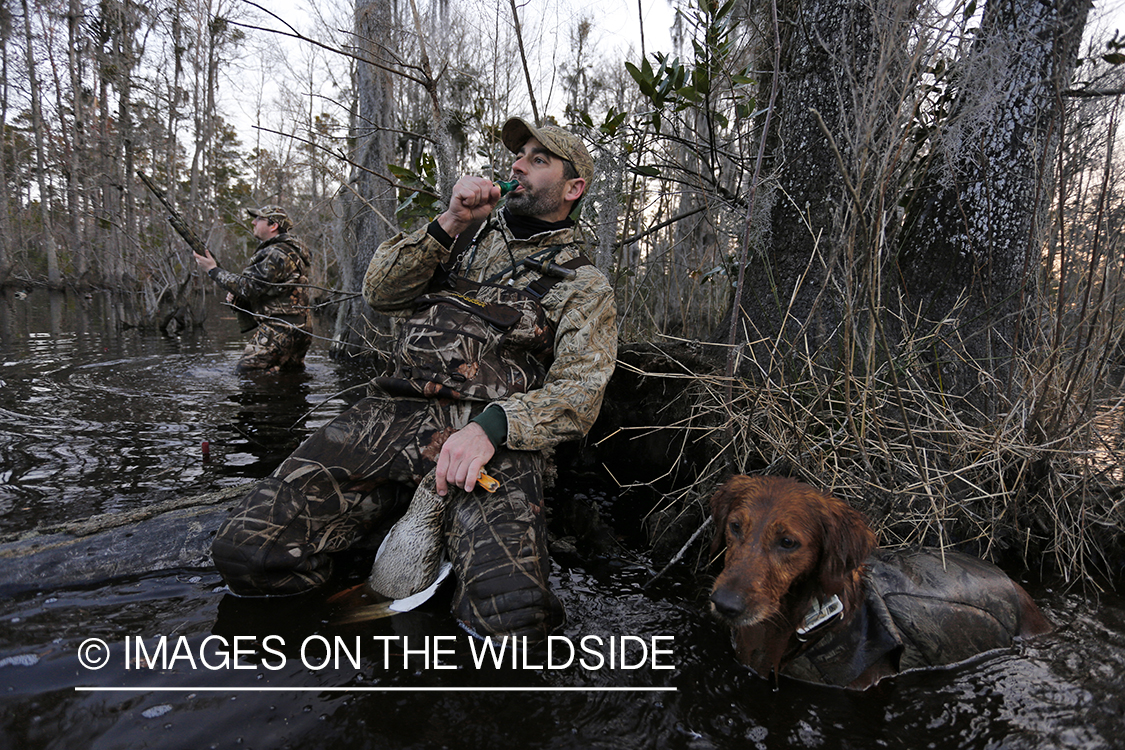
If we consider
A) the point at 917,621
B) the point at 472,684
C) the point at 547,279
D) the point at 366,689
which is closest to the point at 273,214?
the point at 547,279

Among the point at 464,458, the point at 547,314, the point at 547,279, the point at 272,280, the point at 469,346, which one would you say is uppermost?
the point at 272,280

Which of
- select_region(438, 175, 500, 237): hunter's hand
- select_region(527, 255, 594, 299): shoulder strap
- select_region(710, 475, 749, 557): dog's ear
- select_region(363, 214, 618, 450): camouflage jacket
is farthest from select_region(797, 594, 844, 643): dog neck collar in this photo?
select_region(438, 175, 500, 237): hunter's hand

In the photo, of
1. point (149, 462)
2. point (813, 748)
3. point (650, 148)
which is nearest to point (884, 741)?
point (813, 748)

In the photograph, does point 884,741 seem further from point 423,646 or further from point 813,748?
point 423,646

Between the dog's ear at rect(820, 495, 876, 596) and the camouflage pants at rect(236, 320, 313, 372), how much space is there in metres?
7.81

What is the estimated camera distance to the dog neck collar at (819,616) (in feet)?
7.36

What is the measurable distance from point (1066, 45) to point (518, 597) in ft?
12.8

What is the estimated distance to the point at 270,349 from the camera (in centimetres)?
861

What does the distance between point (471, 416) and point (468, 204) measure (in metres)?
1.06

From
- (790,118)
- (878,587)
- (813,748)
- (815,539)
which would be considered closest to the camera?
(813,748)

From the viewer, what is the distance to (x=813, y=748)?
6.83 feet

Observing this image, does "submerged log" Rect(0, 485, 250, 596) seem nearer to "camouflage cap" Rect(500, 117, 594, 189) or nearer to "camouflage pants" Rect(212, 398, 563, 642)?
"camouflage pants" Rect(212, 398, 563, 642)

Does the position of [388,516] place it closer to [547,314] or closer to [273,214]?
[547,314]

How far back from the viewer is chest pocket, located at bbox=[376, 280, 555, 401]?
3090mm
